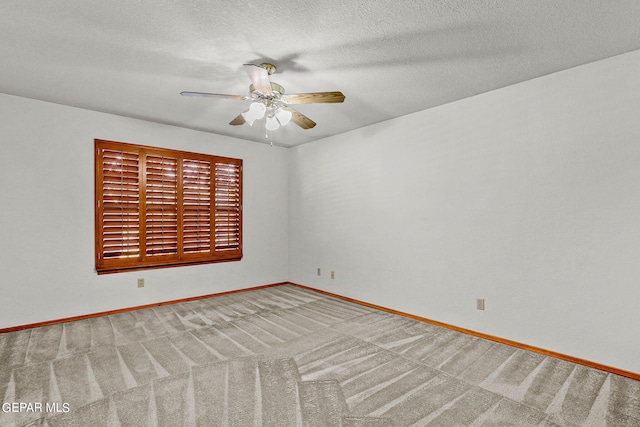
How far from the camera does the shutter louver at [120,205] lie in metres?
3.90

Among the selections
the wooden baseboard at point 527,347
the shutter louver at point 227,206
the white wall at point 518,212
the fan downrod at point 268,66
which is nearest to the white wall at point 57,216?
the shutter louver at point 227,206

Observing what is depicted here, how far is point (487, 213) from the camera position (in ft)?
10.6

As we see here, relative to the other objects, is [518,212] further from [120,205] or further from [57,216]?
[57,216]

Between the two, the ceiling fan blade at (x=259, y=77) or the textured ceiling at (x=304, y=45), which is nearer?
the textured ceiling at (x=304, y=45)

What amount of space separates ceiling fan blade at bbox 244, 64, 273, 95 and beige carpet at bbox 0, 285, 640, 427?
2.24 m

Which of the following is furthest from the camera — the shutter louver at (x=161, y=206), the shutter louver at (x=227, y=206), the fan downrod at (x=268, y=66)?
the shutter louver at (x=227, y=206)

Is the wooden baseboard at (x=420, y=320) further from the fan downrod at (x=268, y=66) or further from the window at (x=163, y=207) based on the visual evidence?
the fan downrod at (x=268, y=66)

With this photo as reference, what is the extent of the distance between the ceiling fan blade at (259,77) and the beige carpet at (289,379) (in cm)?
224

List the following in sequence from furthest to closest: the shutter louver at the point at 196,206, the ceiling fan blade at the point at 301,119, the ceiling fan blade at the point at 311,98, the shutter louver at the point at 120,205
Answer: the shutter louver at the point at 196,206, the shutter louver at the point at 120,205, the ceiling fan blade at the point at 301,119, the ceiling fan blade at the point at 311,98

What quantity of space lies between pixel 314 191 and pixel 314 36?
3218mm

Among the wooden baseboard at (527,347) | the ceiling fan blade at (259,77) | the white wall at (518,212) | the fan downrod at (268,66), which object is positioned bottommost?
the wooden baseboard at (527,347)

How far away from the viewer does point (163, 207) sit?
4.34 meters

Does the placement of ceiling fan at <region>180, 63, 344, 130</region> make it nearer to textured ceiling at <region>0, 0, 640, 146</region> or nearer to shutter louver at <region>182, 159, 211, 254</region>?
textured ceiling at <region>0, 0, 640, 146</region>

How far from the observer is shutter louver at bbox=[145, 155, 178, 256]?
423cm
